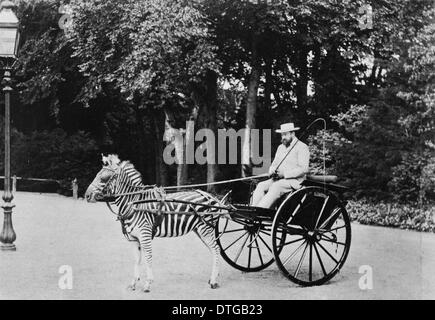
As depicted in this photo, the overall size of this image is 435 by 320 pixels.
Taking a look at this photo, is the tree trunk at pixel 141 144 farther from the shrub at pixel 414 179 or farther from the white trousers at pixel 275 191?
the white trousers at pixel 275 191

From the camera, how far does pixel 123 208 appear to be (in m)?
8.66

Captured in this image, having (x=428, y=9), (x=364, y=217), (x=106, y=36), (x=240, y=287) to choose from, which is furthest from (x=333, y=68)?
(x=240, y=287)

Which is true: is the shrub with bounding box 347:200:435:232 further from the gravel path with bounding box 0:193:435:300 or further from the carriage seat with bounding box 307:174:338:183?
the carriage seat with bounding box 307:174:338:183

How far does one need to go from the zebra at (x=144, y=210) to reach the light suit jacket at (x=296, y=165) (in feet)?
3.78

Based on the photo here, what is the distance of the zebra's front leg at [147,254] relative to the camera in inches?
335

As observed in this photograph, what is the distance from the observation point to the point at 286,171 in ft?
31.5

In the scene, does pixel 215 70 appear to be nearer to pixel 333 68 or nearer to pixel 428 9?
pixel 333 68

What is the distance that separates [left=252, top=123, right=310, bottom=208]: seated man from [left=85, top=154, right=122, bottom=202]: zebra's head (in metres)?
2.28

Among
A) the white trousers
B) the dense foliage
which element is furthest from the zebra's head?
the dense foliage

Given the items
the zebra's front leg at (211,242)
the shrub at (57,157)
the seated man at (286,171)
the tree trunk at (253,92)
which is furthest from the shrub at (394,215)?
the shrub at (57,157)

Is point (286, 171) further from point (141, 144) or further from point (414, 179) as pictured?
point (141, 144)

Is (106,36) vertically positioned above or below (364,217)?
above

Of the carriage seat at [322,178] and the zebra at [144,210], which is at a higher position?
the carriage seat at [322,178]

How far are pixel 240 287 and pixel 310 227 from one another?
1.37 m
